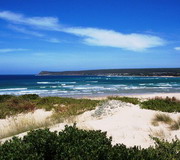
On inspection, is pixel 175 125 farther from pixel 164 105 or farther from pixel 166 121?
pixel 164 105

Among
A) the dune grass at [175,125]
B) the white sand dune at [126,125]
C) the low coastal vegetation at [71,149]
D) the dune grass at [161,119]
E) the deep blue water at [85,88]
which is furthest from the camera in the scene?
the deep blue water at [85,88]

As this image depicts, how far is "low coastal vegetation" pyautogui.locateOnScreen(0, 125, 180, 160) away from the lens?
4.13m

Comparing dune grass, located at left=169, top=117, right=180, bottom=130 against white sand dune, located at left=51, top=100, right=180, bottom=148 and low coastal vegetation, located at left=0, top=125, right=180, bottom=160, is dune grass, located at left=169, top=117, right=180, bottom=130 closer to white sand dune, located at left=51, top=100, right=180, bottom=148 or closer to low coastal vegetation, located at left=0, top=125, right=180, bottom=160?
white sand dune, located at left=51, top=100, right=180, bottom=148

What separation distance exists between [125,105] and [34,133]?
898 centimetres

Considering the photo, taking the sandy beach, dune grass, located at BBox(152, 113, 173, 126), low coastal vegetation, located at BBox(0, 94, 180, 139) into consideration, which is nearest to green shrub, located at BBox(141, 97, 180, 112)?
low coastal vegetation, located at BBox(0, 94, 180, 139)

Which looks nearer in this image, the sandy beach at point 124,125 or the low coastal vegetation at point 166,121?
the sandy beach at point 124,125

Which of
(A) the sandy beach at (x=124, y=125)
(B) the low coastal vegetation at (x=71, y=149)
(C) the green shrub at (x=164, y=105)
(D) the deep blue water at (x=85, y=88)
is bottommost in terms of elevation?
(D) the deep blue water at (x=85, y=88)

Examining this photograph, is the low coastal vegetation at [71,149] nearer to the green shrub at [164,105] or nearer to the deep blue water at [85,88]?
the green shrub at [164,105]

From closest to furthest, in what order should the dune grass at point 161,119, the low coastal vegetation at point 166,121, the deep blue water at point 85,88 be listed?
the low coastal vegetation at point 166,121 → the dune grass at point 161,119 → the deep blue water at point 85,88

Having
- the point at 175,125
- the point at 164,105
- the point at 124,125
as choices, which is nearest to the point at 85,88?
the point at 164,105

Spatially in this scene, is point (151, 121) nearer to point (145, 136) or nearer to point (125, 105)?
point (145, 136)

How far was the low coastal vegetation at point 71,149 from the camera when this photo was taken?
413 centimetres

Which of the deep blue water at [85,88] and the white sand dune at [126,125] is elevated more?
the white sand dune at [126,125]

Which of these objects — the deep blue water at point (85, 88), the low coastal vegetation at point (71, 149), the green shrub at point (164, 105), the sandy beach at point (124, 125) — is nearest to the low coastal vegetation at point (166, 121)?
the sandy beach at point (124, 125)
